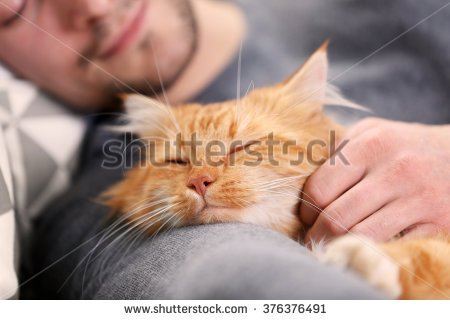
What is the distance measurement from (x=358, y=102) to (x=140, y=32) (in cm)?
78

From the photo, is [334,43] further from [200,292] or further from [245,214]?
[200,292]

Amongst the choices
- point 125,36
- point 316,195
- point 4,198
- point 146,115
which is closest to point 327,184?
point 316,195

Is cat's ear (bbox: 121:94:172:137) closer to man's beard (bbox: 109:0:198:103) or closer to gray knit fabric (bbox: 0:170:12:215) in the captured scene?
man's beard (bbox: 109:0:198:103)

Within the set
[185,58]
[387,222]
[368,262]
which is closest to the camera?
[368,262]

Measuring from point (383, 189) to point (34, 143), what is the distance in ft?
3.70

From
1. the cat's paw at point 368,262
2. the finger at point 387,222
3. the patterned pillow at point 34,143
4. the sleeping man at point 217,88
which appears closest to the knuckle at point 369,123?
the sleeping man at point 217,88

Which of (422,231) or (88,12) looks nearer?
(422,231)

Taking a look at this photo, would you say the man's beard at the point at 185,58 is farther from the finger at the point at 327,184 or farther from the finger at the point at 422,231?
the finger at the point at 422,231

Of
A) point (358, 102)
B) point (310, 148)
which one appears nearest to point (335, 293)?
point (310, 148)

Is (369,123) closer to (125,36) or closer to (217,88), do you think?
(217,88)

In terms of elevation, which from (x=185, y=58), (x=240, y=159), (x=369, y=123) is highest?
(x=185, y=58)

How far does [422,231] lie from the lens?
0.93 m

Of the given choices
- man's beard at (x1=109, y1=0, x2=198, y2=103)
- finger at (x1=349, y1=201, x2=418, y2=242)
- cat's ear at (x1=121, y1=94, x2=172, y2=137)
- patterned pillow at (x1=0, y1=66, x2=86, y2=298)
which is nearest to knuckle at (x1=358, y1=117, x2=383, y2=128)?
finger at (x1=349, y1=201, x2=418, y2=242)
